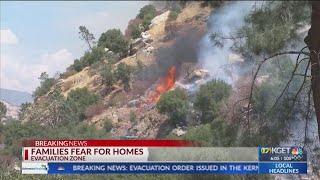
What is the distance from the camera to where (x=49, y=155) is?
8.84 metres

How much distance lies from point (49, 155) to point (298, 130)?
14.1 ft

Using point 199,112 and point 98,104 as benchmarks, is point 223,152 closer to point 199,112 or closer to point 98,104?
point 199,112

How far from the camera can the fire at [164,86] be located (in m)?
51.1

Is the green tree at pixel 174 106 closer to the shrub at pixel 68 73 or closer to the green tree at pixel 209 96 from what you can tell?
the green tree at pixel 209 96

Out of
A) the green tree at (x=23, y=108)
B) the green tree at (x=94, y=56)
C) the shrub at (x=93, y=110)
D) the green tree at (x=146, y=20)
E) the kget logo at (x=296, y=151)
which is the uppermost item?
the green tree at (x=146, y=20)

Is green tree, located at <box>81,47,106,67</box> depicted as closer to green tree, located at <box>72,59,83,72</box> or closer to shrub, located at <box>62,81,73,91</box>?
green tree, located at <box>72,59,83,72</box>

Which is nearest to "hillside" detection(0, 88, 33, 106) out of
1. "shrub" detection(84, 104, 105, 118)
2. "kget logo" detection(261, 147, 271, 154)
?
"shrub" detection(84, 104, 105, 118)

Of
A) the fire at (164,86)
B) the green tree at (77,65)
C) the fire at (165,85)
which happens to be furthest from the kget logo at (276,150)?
the green tree at (77,65)

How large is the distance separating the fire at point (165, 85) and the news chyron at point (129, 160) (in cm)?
4144

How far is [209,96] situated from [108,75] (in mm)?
18810

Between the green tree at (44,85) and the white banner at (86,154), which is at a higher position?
the green tree at (44,85)

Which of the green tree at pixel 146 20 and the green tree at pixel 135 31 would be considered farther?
the green tree at pixel 146 20

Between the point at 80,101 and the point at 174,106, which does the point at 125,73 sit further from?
the point at 174,106

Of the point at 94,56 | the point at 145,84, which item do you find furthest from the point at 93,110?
the point at 94,56
